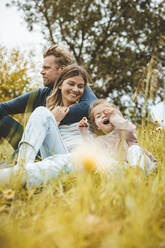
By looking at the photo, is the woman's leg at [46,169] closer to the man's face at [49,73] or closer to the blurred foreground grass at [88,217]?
the blurred foreground grass at [88,217]

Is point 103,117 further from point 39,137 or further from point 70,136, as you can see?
point 39,137

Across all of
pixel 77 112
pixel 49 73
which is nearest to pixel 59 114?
pixel 77 112

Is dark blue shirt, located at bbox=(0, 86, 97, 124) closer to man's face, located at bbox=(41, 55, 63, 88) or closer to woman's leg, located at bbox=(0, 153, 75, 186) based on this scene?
man's face, located at bbox=(41, 55, 63, 88)

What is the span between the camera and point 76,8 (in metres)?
8.94

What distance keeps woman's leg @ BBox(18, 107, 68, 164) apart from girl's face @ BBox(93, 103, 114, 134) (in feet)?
1.12

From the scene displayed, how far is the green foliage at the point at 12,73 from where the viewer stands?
22.0 ft

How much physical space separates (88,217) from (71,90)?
5.53 feet

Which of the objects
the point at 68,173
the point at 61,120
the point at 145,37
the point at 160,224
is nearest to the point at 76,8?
the point at 145,37

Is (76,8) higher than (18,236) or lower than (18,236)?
higher

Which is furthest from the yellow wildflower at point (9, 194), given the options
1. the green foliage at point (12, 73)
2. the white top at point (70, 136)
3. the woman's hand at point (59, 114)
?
the green foliage at point (12, 73)

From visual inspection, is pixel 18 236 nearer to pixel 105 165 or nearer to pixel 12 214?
pixel 12 214

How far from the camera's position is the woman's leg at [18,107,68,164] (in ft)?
4.67

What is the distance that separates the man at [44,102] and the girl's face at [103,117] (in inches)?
10.7

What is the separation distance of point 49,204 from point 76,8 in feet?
29.9
